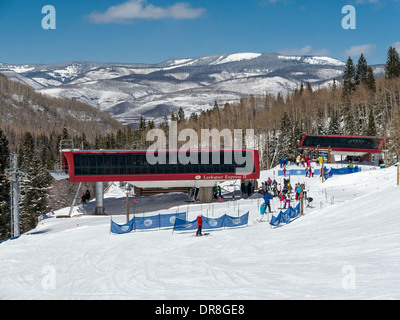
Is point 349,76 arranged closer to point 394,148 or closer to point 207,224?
point 394,148

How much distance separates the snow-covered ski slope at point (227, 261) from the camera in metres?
13.2

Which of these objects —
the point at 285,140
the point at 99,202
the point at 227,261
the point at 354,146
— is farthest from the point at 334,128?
the point at 227,261

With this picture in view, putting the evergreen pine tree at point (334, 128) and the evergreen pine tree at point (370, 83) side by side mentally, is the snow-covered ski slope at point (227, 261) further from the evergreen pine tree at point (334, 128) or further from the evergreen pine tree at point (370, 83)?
the evergreen pine tree at point (370, 83)

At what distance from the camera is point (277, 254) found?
60.1 feet

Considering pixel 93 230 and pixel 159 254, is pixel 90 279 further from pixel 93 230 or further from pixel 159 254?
pixel 93 230

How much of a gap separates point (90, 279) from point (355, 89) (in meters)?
104

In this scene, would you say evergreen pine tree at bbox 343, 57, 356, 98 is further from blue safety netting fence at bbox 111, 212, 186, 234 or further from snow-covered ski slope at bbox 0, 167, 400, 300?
blue safety netting fence at bbox 111, 212, 186, 234

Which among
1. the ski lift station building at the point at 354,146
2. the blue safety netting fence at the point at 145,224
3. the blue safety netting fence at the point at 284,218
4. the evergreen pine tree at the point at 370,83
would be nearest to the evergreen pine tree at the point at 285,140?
the ski lift station building at the point at 354,146

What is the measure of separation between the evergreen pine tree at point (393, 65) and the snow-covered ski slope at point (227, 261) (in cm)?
8645

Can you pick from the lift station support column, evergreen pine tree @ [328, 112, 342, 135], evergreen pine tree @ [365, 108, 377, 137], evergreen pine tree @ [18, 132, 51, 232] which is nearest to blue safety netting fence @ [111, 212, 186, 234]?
the lift station support column

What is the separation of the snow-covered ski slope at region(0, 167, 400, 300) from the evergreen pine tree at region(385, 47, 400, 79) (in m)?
86.4
